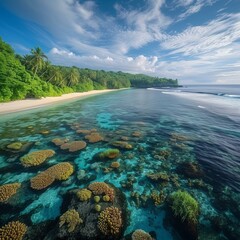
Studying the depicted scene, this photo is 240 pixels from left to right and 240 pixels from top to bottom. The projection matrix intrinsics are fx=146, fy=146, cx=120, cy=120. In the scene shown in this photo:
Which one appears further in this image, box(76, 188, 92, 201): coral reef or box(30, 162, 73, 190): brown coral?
box(30, 162, 73, 190): brown coral

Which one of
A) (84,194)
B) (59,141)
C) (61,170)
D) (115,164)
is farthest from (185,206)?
(59,141)

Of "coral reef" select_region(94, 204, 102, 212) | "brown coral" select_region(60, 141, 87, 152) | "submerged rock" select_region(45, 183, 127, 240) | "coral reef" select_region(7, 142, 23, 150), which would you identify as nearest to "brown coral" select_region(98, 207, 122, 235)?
"submerged rock" select_region(45, 183, 127, 240)

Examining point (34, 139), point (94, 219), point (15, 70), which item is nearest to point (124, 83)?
point (15, 70)

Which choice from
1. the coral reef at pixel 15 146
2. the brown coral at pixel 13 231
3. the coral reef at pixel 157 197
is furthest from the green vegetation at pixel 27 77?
the coral reef at pixel 157 197

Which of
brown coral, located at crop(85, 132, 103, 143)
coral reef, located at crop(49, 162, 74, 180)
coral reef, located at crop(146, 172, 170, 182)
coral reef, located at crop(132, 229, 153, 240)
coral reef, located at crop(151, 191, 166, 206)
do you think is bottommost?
brown coral, located at crop(85, 132, 103, 143)

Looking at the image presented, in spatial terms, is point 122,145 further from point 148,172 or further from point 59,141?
point 59,141

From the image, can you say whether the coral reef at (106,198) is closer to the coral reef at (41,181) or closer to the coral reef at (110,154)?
the coral reef at (41,181)

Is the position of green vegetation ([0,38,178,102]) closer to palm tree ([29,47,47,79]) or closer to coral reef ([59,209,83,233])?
palm tree ([29,47,47,79])

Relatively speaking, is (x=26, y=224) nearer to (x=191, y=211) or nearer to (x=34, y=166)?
(x=34, y=166)
